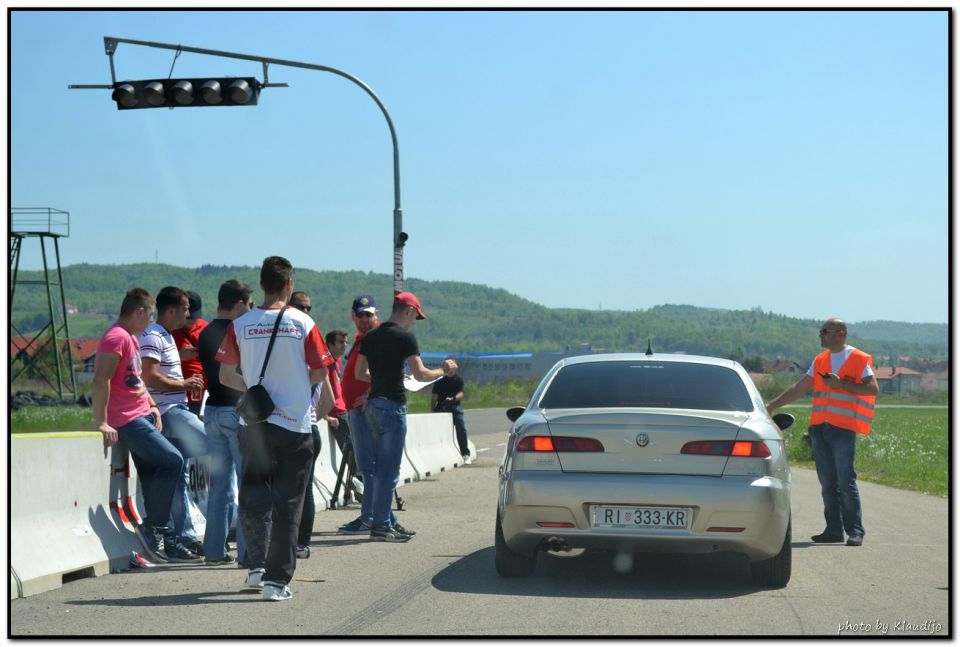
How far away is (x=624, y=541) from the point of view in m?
7.78

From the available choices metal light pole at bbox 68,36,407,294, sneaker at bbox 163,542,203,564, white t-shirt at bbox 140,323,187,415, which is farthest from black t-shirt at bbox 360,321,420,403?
metal light pole at bbox 68,36,407,294

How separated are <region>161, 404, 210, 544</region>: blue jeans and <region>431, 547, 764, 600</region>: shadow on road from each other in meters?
2.14

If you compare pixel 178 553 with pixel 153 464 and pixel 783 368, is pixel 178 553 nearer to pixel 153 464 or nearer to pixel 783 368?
pixel 153 464

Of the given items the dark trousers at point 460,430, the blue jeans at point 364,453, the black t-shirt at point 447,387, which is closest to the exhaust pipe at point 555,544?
the blue jeans at point 364,453

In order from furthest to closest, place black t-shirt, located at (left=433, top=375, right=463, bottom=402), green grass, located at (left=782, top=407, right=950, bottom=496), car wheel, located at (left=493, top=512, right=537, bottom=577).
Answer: black t-shirt, located at (left=433, top=375, right=463, bottom=402)
green grass, located at (left=782, top=407, right=950, bottom=496)
car wheel, located at (left=493, top=512, right=537, bottom=577)

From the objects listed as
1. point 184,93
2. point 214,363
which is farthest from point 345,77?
point 214,363

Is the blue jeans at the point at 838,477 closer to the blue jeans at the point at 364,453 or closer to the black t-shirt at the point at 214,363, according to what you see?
the blue jeans at the point at 364,453

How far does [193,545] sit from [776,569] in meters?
4.36

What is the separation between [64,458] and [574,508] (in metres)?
3.57

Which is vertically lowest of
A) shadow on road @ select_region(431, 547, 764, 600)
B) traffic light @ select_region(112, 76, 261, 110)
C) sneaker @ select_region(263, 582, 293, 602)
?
shadow on road @ select_region(431, 547, 764, 600)

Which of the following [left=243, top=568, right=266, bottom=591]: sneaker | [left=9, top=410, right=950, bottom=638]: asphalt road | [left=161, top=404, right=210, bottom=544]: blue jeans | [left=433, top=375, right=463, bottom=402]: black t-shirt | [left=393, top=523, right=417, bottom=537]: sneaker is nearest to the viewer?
[left=9, top=410, right=950, bottom=638]: asphalt road

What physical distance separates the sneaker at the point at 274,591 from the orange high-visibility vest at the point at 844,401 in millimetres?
5596

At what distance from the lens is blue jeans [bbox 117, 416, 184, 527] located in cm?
898

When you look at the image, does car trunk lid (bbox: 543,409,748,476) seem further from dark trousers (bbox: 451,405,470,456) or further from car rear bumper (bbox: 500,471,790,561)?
dark trousers (bbox: 451,405,470,456)
